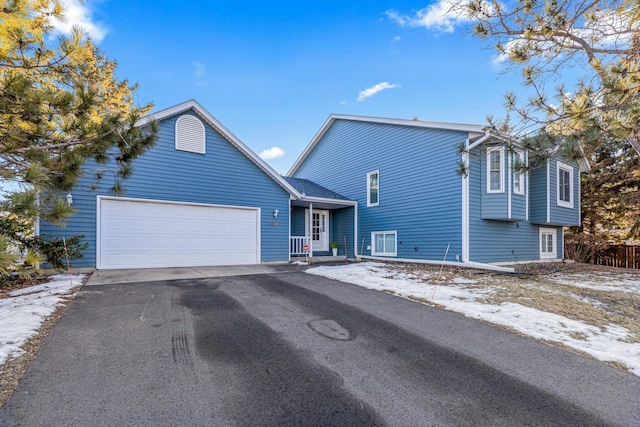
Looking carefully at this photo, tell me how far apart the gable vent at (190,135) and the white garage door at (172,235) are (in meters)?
1.90

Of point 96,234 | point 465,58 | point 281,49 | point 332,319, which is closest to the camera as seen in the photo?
point 332,319

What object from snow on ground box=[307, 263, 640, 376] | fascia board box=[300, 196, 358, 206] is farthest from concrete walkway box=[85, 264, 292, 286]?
fascia board box=[300, 196, 358, 206]

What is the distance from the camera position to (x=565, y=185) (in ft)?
44.6

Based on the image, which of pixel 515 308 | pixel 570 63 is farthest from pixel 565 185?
pixel 515 308

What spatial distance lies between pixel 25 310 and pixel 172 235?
551 centimetres

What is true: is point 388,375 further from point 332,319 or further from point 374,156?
point 374,156

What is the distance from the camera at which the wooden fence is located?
13.9m

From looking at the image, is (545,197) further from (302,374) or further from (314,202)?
(302,374)

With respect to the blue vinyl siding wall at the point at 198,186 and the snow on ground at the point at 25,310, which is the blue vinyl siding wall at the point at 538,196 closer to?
the blue vinyl siding wall at the point at 198,186

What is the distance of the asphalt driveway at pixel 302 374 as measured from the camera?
7.71 ft

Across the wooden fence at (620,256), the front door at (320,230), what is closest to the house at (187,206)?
the front door at (320,230)

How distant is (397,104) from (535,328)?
43.0 ft

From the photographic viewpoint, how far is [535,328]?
436 cm

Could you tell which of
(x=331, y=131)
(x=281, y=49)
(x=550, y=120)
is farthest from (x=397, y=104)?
(x=550, y=120)
